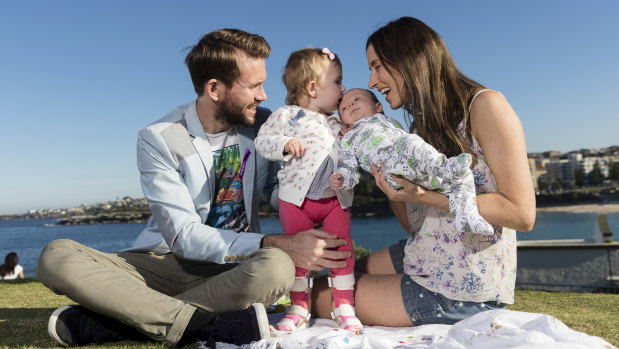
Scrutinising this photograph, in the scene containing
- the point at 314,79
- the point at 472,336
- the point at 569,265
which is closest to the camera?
the point at 472,336

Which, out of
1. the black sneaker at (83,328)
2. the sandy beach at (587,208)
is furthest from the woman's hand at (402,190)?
the sandy beach at (587,208)

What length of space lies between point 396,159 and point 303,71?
925 millimetres

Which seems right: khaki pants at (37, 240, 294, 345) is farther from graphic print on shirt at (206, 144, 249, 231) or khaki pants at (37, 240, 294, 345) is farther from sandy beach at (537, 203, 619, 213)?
sandy beach at (537, 203, 619, 213)

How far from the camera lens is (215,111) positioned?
10.8 ft

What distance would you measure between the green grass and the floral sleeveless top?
679 mm

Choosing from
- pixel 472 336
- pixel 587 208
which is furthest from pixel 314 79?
pixel 587 208

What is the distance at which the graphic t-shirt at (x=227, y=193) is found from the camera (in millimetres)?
3162

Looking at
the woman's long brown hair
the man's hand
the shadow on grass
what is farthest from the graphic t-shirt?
the woman's long brown hair

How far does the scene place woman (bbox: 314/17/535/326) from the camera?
2268mm

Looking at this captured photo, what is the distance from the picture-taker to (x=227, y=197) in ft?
10.4

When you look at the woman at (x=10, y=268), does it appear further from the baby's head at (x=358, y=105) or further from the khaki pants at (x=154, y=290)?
the baby's head at (x=358, y=105)

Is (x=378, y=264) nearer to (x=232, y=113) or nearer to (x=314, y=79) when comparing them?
(x=314, y=79)

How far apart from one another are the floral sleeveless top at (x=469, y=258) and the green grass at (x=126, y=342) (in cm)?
68

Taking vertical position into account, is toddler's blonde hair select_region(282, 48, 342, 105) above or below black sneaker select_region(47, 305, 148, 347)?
above
